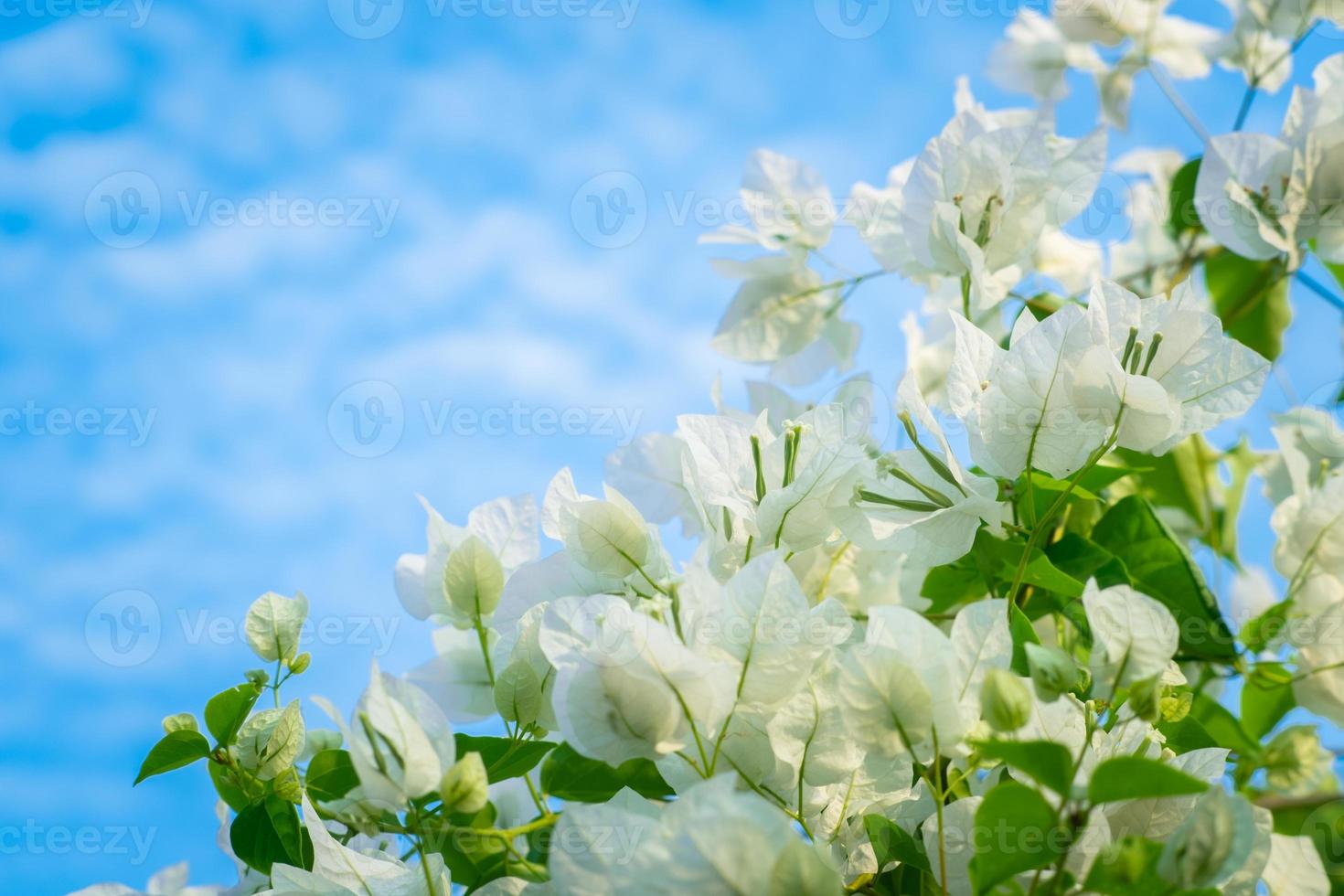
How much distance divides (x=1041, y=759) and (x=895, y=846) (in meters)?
0.19

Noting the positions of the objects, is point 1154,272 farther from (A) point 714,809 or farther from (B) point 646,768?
(A) point 714,809

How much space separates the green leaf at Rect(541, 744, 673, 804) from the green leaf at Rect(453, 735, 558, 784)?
3cm

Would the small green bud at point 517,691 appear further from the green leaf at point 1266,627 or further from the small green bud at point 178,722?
the green leaf at point 1266,627

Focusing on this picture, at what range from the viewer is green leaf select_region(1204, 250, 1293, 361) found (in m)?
1.17

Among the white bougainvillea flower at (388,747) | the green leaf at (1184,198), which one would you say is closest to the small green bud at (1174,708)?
the white bougainvillea flower at (388,747)

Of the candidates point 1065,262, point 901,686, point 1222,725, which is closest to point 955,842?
point 901,686

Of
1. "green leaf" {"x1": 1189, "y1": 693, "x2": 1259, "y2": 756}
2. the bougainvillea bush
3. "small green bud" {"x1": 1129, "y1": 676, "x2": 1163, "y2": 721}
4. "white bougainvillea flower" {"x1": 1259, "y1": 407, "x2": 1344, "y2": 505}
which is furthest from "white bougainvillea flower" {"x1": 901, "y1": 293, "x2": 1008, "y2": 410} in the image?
"small green bud" {"x1": 1129, "y1": 676, "x2": 1163, "y2": 721}

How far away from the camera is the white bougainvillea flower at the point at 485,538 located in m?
0.74

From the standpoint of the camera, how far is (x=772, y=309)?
105cm

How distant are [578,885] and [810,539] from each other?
0.84ft

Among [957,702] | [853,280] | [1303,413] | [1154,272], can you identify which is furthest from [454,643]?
[1154,272]

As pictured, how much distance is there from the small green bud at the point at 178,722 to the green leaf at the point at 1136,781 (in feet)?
1.74

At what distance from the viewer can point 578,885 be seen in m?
0.48

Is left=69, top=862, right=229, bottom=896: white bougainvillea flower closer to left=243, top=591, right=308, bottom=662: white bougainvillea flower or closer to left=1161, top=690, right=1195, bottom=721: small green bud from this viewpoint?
left=243, top=591, right=308, bottom=662: white bougainvillea flower
